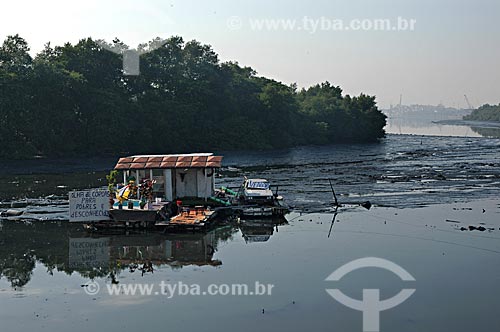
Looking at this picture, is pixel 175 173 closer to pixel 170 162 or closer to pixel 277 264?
pixel 170 162

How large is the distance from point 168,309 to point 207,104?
81.3 metres

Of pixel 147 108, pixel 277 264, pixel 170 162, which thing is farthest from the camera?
pixel 147 108

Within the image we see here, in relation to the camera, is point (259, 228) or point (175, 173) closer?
point (259, 228)

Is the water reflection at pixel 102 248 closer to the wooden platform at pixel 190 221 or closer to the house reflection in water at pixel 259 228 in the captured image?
the house reflection in water at pixel 259 228

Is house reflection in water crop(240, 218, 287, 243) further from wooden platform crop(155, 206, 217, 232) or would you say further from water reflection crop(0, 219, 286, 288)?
wooden platform crop(155, 206, 217, 232)

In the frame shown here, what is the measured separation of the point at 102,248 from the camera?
28375 mm

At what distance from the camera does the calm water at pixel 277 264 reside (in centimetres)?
1861

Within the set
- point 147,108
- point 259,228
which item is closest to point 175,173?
point 259,228

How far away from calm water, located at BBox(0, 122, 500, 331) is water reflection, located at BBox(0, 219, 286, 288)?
0.08 m

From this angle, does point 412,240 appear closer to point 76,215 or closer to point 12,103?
point 76,215

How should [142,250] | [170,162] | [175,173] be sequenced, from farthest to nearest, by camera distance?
[175,173] < [170,162] < [142,250]

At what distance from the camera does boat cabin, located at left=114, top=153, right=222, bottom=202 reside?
1387 inches

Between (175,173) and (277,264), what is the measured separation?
13.3 meters

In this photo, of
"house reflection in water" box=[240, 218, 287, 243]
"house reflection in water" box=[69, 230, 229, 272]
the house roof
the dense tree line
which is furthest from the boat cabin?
the dense tree line
